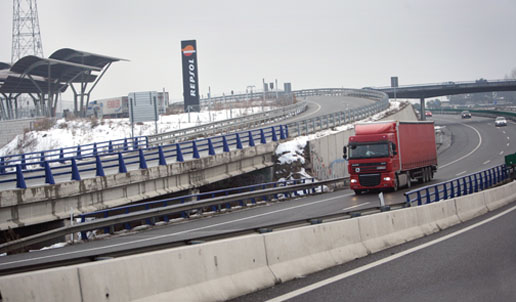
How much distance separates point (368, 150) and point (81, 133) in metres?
39.1

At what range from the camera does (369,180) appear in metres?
29.5

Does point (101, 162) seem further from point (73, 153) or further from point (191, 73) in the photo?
point (191, 73)

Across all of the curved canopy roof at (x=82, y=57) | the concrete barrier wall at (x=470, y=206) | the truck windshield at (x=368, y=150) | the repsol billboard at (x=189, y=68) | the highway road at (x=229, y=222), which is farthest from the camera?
the curved canopy roof at (x=82, y=57)

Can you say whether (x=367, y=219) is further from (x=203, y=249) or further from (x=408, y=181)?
(x=408, y=181)

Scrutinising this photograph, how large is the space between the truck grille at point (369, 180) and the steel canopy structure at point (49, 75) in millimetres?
49951

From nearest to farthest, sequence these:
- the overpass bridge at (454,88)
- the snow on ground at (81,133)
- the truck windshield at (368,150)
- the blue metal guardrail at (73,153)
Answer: the blue metal guardrail at (73,153)
the truck windshield at (368,150)
the snow on ground at (81,133)
the overpass bridge at (454,88)

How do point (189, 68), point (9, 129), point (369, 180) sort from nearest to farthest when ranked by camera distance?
1. point (369, 180)
2. point (9, 129)
3. point (189, 68)

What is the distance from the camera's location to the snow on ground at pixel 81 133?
57656 mm

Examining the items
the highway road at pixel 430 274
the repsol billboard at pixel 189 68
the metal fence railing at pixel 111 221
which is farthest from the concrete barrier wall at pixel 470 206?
the repsol billboard at pixel 189 68

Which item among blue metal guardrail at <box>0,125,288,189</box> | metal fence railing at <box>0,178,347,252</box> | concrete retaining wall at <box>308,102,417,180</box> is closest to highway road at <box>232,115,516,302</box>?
metal fence railing at <box>0,178,347,252</box>

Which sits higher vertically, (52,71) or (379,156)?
(52,71)

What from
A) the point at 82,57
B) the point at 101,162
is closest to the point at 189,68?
the point at 82,57

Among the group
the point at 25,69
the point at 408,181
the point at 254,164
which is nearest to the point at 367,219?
the point at 408,181

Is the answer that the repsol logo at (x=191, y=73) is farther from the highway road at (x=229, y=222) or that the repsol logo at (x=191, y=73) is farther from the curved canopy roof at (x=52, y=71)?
the highway road at (x=229, y=222)
